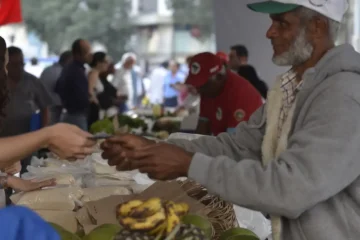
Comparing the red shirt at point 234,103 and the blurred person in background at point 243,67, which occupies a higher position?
the red shirt at point 234,103

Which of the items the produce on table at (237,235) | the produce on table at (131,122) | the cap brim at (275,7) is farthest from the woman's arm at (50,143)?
the produce on table at (131,122)

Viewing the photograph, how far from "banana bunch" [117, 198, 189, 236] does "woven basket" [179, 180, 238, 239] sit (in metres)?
0.68

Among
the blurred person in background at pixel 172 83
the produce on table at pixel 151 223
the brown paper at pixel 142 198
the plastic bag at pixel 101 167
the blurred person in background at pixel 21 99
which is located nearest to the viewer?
the produce on table at pixel 151 223

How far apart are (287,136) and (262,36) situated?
7.81m

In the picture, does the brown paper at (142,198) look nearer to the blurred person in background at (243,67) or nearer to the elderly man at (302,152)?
the elderly man at (302,152)

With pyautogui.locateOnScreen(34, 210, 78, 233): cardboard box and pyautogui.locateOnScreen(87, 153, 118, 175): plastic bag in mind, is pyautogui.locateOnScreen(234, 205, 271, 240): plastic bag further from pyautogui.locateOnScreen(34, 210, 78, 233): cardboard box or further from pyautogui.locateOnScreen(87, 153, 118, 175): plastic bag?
pyautogui.locateOnScreen(34, 210, 78, 233): cardboard box

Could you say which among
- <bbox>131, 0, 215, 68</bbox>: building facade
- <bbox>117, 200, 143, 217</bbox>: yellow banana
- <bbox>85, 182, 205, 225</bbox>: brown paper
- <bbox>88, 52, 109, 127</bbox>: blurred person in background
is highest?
<bbox>117, 200, 143, 217</bbox>: yellow banana

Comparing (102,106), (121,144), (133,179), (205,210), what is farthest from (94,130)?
(102,106)

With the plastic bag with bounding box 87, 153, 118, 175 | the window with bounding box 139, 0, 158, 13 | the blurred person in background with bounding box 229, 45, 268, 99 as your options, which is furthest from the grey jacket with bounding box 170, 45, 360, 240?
the window with bounding box 139, 0, 158, 13

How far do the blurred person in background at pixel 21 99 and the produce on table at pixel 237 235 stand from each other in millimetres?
3945

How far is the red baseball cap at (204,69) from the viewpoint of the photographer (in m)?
5.29

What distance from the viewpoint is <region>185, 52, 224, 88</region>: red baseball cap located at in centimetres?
529

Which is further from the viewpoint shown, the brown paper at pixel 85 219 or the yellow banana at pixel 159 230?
the brown paper at pixel 85 219

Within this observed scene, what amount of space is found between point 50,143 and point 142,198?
2.59 ft
